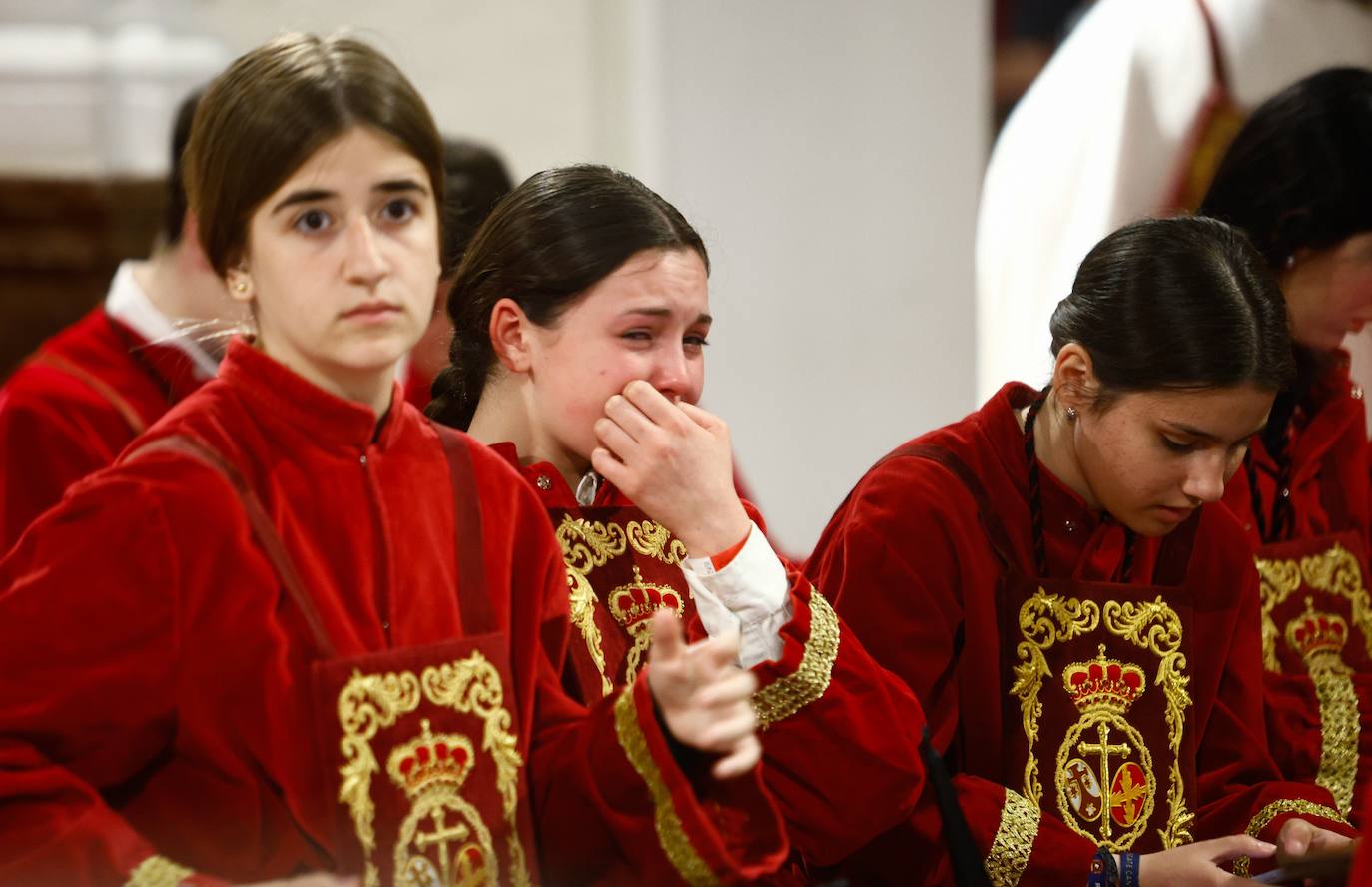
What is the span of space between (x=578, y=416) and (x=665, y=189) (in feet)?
7.46

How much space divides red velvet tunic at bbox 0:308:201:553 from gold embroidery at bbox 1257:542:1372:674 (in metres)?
1.49

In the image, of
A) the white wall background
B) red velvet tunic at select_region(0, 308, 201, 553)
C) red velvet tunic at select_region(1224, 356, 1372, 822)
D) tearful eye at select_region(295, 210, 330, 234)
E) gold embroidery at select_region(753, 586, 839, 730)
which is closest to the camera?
tearful eye at select_region(295, 210, 330, 234)

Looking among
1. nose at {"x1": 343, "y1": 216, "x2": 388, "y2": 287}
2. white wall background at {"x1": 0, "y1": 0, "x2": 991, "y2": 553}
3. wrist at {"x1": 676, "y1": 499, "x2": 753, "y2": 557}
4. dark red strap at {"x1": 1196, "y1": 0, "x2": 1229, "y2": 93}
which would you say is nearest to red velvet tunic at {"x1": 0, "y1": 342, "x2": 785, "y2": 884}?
nose at {"x1": 343, "y1": 216, "x2": 388, "y2": 287}

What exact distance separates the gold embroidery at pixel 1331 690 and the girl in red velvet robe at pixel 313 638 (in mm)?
1049

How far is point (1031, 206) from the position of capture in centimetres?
251

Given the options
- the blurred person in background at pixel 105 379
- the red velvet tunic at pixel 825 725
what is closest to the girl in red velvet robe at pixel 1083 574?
the red velvet tunic at pixel 825 725

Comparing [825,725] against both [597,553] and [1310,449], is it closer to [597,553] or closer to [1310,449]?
[597,553]

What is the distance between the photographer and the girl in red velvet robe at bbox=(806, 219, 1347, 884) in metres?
1.82

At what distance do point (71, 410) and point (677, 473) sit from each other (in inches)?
45.1

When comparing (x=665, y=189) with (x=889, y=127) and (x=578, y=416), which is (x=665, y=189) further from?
(x=578, y=416)

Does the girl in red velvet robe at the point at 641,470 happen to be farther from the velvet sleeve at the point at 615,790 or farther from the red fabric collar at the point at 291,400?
the red fabric collar at the point at 291,400

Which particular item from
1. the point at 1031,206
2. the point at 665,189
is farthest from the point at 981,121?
the point at 1031,206

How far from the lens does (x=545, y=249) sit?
5.83 feet

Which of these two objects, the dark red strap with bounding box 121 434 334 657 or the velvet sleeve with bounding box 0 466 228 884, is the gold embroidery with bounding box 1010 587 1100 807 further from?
the velvet sleeve with bounding box 0 466 228 884
